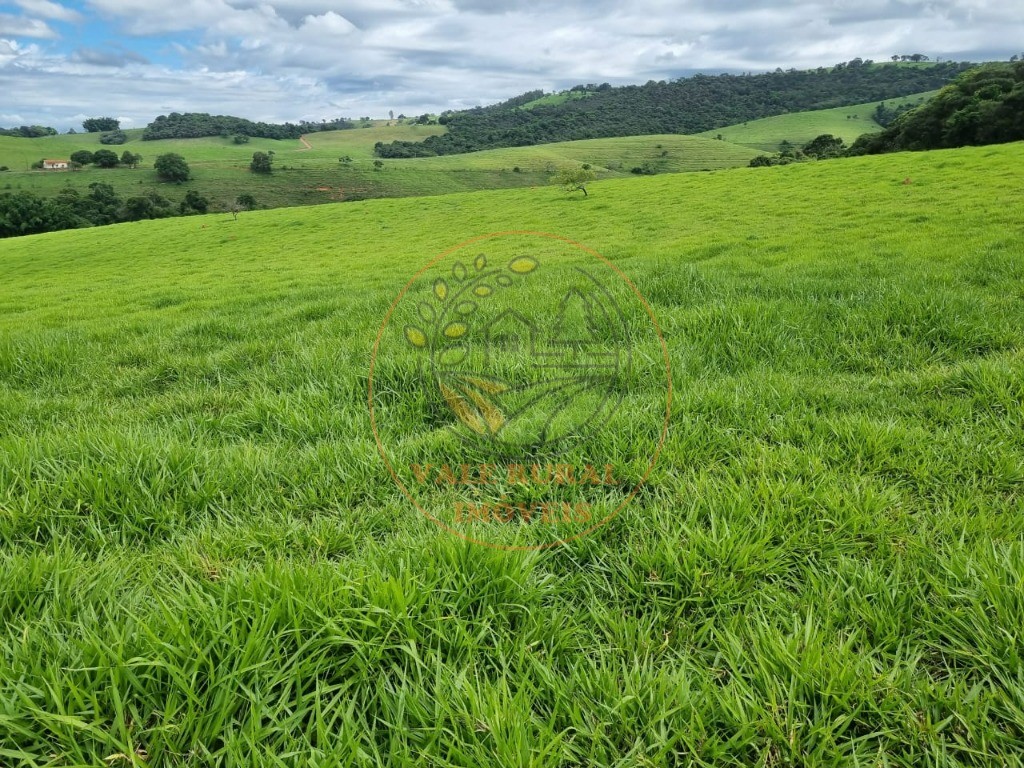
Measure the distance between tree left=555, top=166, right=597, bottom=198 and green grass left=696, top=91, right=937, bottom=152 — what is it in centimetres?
10720

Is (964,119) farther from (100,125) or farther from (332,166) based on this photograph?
(100,125)

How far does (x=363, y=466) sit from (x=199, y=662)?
4.74 feet

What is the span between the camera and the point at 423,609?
75.2 inches

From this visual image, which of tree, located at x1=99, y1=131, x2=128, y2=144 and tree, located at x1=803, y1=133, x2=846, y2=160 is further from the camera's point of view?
tree, located at x1=99, y1=131, x2=128, y2=144

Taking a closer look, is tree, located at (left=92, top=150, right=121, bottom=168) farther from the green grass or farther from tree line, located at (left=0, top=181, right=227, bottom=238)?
the green grass

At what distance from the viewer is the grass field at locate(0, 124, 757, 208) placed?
310 feet

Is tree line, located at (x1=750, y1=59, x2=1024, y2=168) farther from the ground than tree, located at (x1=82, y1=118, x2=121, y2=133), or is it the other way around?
tree, located at (x1=82, y1=118, x2=121, y2=133)

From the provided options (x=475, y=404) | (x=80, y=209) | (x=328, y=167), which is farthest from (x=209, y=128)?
(x=475, y=404)

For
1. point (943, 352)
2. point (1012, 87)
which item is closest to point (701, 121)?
point (1012, 87)

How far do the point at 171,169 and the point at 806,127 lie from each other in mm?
146903

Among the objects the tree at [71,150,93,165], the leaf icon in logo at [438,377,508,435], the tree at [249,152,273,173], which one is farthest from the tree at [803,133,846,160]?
the tree at [71,150,93,165]

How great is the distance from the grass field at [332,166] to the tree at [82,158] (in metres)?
5.15

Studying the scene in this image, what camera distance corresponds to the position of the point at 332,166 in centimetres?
11350

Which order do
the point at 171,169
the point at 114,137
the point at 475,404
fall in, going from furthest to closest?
the point at 114,137
the point at 171,169
the point at 475,404
